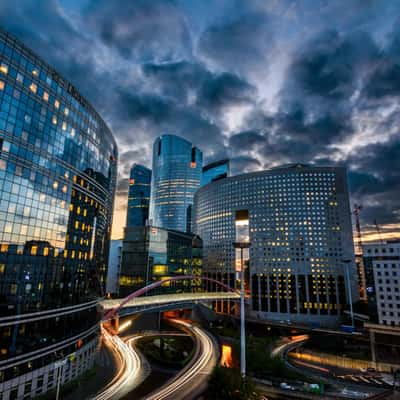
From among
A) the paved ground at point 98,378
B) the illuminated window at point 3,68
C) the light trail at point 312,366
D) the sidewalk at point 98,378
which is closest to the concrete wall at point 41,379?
the sidewalk at point 98,378

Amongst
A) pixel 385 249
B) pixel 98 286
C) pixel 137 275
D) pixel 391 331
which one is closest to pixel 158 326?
pixel 137 275

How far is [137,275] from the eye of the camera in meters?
85.0

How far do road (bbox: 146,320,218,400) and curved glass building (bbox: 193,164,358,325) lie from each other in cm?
6230

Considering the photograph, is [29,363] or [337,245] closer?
[29,363]

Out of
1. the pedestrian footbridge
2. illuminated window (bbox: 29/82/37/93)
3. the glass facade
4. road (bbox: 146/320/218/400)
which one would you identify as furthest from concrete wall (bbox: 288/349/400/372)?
illuminated window (bbox: 29/82/37/93)

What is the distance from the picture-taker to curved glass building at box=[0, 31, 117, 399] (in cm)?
3791

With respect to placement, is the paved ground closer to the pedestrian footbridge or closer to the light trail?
the pedestrian footbridge

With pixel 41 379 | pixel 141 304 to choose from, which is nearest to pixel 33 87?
pixel 41 379

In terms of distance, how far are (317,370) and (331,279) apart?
6380 cm

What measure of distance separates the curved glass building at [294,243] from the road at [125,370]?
6883 centimetres

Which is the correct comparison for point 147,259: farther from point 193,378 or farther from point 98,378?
point 193,378

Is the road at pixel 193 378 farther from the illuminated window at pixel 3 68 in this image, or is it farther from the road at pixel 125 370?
the illuminated window at pixel 3 68

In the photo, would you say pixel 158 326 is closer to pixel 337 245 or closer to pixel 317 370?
pixel 317 370

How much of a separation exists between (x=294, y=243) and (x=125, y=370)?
298 ft
